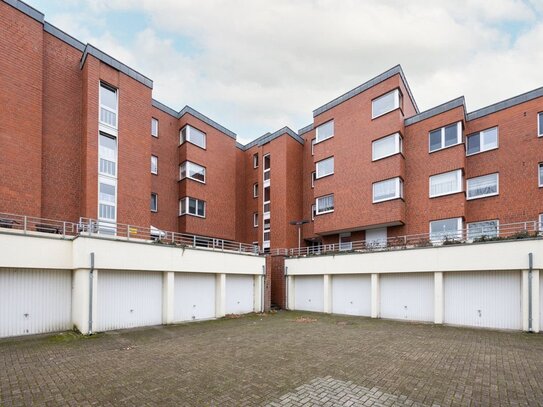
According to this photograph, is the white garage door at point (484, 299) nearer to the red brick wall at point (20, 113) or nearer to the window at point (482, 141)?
the window at point (482, 141)

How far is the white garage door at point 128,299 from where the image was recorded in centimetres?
1366

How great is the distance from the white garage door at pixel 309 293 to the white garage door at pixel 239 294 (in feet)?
11.7

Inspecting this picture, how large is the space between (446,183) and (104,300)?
19.5m

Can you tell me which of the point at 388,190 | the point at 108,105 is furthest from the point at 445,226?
the point at 108,105

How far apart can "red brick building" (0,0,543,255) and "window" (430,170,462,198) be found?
0.06m

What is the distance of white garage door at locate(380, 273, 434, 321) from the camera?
53.9 ft

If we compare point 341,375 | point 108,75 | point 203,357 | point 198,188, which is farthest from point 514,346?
point 108,75

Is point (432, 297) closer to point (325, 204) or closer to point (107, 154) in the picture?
point (325, 204)

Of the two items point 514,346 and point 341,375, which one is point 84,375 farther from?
point 514,346

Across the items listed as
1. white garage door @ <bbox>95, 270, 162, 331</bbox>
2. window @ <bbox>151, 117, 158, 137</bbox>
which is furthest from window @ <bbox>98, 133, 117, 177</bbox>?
white garage door @ <bbox>95, 270, 162, 331</bbox>

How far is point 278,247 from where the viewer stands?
26406mm

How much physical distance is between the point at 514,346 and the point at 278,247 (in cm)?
1745

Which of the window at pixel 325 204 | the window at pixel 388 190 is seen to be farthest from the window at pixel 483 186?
the window at pixel 325 204

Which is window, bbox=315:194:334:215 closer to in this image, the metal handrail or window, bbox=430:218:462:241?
the metal handrail
